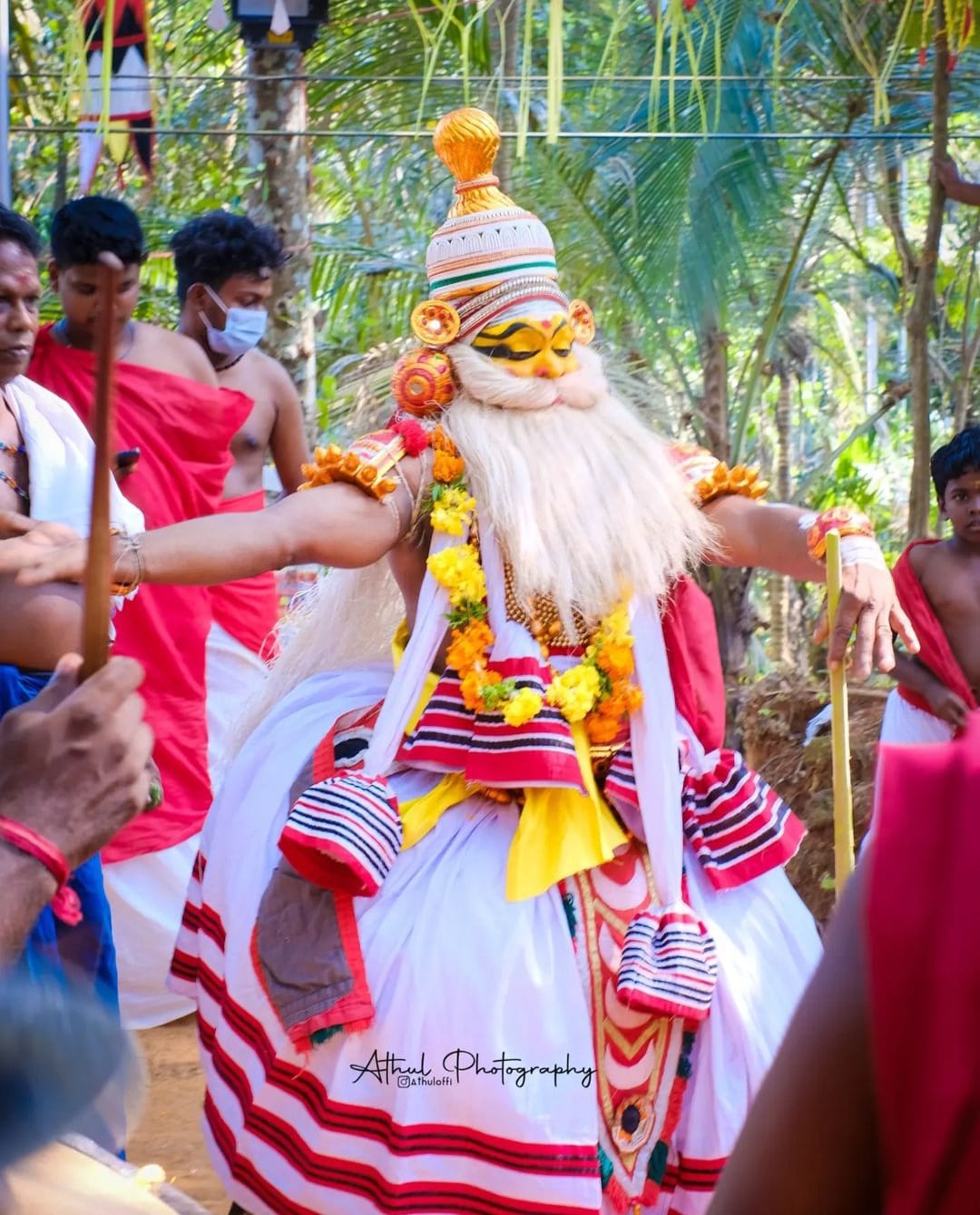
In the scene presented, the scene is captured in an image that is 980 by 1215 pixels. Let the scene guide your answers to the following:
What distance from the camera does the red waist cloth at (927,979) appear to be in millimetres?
1023

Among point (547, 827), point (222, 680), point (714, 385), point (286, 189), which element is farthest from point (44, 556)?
point (714, 385)

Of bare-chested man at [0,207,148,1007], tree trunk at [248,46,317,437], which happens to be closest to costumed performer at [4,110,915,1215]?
bare-chested man at [0,207,148,1007]

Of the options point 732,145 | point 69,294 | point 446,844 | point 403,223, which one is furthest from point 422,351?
point 403,223

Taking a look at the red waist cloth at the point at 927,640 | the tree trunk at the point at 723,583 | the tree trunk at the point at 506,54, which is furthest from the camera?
the tree trunk at the point at 723,583

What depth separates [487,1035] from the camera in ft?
9.18

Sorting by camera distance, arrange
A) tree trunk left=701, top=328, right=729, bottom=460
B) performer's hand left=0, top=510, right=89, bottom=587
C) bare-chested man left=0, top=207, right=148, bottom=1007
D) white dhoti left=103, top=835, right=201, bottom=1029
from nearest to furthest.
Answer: performer's hand left=0, top=510, right=89, bottom=587
bare-chested man left=0, top=207, right=148, bottom=1007
white dhoti left=103, top=835, right=201, bottom=1029
tree trunk left=701, top=328, right=729, bottom=460

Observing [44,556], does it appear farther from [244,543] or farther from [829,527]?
[829,527]

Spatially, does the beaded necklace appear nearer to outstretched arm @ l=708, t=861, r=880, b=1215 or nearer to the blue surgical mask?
the blue surgical mask

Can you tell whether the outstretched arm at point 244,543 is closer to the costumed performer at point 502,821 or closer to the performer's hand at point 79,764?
the costumed performer at point 502,821

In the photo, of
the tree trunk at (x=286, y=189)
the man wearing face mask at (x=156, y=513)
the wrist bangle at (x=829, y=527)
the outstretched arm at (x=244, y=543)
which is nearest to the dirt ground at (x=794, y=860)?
the man wearing face mask at (x=156, y=513)

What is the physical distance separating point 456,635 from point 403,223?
9.44m

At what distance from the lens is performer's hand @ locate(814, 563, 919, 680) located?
116 inches

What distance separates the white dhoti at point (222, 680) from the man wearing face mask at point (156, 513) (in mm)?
260

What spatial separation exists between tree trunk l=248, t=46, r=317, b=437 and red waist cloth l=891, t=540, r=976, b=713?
2.87 metres
